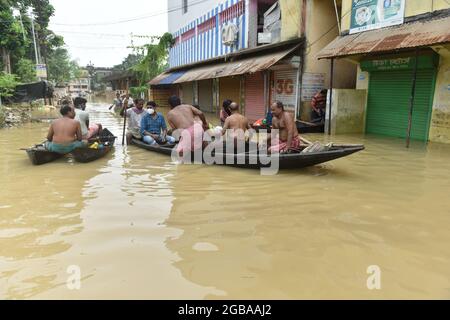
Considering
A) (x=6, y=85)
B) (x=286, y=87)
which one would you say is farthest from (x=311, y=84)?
(x=6, y=85)

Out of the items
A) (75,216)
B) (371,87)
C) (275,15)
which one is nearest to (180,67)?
(275,15)

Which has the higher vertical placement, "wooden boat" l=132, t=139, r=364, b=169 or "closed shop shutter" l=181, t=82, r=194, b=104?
"closed shop shutter" l=181, t=82, r=194, b=104

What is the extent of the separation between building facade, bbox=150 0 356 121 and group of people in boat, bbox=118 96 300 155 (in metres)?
4.29

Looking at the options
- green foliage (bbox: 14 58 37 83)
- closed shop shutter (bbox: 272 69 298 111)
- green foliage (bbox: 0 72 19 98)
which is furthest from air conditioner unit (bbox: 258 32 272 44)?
green foliage (bbox: 14 58 37 83)

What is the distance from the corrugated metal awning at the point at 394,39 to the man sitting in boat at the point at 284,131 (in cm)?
333

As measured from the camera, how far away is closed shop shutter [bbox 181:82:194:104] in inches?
993

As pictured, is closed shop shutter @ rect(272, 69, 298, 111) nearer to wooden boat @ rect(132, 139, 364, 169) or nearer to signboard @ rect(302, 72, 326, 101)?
signboard @ rect(302, 72, 326, 101)

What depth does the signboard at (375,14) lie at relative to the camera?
30.1 ft

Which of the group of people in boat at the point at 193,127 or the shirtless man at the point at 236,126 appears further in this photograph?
the shirtless man at the point at 236,126

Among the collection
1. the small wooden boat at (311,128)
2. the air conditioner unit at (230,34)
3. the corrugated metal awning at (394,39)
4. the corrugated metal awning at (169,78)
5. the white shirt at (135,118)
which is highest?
the air conditioner unit at (230,34)

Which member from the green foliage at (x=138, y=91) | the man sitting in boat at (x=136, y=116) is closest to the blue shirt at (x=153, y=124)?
the man sitting in boat at (x=136, y=116)

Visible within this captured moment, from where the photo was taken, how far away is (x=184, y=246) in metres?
3.53

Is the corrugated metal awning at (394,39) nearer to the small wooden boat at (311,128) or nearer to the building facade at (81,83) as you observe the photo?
the small wooden boat at (311,128)
